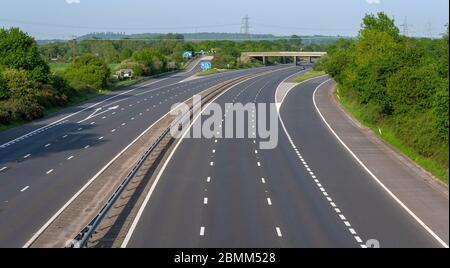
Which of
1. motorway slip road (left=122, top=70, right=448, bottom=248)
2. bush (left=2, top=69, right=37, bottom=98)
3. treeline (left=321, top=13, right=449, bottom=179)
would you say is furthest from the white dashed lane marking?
bush (left=2, top=69, right=37, bottom=98)

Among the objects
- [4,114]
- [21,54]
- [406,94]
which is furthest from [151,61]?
[406,94]

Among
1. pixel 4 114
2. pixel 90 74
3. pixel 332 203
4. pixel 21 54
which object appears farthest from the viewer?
pixel 90 74

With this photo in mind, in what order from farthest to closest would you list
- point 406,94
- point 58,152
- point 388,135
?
point 388,135 → point 406,94 → point 58,152

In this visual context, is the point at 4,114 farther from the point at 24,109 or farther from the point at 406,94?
the point at 406,94

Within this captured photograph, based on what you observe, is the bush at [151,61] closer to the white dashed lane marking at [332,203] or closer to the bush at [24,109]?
the bush at [24,109]

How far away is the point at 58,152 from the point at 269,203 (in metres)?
21.9

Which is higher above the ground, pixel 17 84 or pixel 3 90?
pixel 17 84

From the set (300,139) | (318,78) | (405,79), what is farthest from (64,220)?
(318,78)

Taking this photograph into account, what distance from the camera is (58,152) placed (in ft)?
156

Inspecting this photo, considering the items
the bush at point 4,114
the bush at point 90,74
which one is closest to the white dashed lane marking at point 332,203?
the bush at point 4,114

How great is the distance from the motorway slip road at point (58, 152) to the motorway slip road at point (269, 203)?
173 inches

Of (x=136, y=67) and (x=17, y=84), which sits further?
(x=136, y=67)

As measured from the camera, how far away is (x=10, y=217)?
27953mm

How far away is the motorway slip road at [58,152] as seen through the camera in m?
29.0
